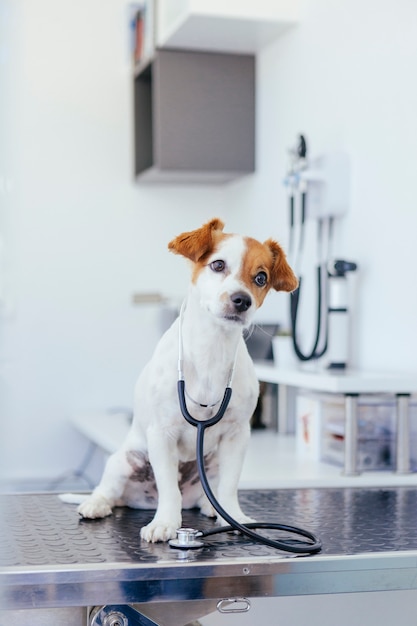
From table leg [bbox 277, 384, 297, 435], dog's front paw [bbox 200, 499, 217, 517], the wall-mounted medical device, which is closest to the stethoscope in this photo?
dog's front paw [bbox 200, 499, 217, 517]

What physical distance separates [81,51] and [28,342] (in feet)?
4.08

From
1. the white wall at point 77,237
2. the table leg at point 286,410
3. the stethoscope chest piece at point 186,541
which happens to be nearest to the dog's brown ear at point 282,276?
the stethoscope chest piece at point 186,541

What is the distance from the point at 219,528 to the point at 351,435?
0.77m

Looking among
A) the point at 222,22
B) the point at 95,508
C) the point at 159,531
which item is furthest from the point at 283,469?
the point at 222,22

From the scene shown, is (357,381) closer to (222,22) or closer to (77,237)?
(222,22)

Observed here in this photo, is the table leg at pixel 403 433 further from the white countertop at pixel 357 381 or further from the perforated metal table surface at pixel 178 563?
the perforated metal table surface at pixel 178 563

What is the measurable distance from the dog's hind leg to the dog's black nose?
0.43m

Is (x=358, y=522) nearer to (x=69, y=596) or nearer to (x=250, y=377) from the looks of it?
(x=250, y=377)

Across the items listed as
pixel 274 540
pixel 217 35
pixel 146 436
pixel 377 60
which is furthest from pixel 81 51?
pixel 274 540

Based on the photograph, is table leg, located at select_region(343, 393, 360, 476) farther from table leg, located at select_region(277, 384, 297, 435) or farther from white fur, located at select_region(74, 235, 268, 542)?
table leg, located at select_region(277, 384, 297, 435)

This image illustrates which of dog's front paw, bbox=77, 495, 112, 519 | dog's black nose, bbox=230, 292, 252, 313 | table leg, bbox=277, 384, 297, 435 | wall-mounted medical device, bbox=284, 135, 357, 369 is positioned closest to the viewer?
dog's black nose, bbox=230, 292, 252, 313

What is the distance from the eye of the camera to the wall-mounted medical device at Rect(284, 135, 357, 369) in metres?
2.49

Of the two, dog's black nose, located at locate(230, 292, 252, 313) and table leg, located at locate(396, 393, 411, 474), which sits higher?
dog's black nose, located at locate(230, 292, 252, 313)

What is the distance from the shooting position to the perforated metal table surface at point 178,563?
1200mm
